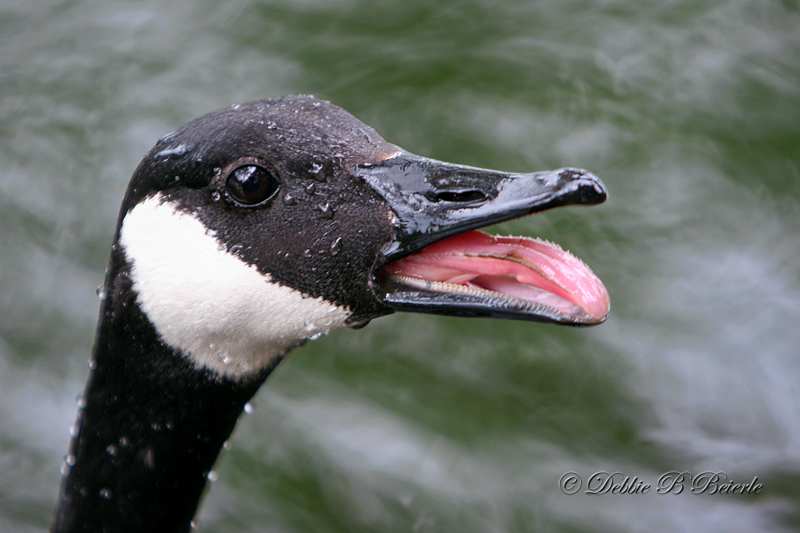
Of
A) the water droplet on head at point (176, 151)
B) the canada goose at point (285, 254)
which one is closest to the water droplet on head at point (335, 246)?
the canada goose at point (285, 254)

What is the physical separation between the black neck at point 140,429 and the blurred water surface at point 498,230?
4.95 feet

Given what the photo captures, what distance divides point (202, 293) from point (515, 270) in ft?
2.80

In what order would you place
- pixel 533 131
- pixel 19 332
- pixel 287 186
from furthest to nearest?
pixel 533 131 → pixel 19 332 → pixel 287 186

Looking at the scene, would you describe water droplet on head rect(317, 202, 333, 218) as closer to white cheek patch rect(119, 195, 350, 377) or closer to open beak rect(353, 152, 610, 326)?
open beak rect(353, 152, 610, 326)

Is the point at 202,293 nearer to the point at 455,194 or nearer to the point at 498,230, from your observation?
the point at 455,194

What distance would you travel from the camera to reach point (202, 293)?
221 cm

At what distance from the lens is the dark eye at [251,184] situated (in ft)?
7.22

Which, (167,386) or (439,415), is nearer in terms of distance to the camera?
(167,386)

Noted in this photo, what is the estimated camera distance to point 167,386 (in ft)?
7.84

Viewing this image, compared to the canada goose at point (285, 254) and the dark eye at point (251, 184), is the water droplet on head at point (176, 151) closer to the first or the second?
the canada goose at point (285, 254)

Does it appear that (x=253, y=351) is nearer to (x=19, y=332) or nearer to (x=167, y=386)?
(x=167, y=386)

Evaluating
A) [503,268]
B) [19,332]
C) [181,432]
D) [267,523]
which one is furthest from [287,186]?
[19,332]

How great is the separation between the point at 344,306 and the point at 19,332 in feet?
12.8

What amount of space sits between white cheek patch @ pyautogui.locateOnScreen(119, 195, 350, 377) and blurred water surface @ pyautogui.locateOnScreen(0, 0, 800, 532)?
213cm
